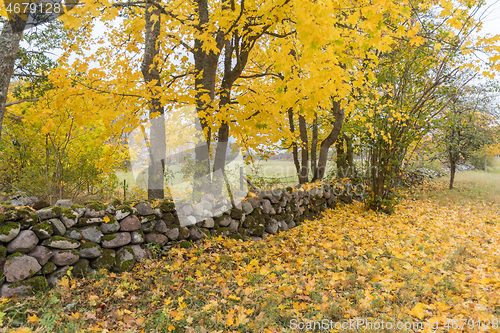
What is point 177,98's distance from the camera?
4.41m

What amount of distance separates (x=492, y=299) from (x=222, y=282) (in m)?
2.87

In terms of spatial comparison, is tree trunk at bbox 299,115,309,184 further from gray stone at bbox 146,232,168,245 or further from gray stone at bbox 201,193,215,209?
gray stone at bbox 146,232,168,245

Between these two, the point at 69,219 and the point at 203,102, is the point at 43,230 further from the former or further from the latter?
the point at 203,102

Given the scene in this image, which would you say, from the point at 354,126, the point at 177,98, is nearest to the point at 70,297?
the point at 177,98

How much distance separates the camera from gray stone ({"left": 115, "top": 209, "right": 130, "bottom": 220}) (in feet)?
12.4

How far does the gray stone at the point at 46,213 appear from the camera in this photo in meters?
3.24

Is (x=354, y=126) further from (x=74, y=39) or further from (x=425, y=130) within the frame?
(x=74, y=39)

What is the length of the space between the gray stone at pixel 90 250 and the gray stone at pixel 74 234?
120mm

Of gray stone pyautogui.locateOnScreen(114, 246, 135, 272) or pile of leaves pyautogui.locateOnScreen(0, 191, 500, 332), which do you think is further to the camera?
gray stone pyautogui.locateOnScreen(114, 246, 135, 272)

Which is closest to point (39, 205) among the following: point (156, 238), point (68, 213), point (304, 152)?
point (68, 213)

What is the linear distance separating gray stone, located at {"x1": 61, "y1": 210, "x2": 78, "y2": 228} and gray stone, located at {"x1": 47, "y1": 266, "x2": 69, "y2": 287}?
501 millimetres

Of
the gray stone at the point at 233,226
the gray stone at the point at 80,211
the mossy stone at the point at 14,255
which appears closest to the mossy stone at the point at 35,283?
the mossy stone at the point at 14,255

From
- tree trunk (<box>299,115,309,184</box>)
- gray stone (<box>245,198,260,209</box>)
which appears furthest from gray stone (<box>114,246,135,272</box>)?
tree trunk (<box>299,115,309,184</box>)

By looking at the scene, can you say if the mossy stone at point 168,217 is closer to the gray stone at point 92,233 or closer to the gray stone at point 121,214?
the gray stone at point 121,214
